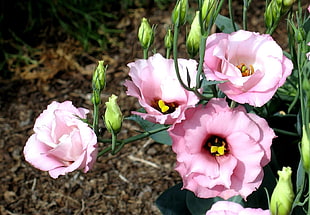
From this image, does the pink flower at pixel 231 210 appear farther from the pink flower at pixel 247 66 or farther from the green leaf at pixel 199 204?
the green leaf at pixel 199 204

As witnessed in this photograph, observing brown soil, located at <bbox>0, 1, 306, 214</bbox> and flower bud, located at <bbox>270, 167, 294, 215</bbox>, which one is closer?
flower bud, located at <bbox>270, 167, 294, 215</bbox>

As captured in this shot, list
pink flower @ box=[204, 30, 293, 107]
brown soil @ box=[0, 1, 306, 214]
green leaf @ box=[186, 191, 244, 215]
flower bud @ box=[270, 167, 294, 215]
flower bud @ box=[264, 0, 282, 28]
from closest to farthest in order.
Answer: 1. flower bud @ box=[270, 167, 294, 215]
2. pink flower @ box=[204, 30, 293, 107]
3. flower bud @ box=[264, 0, 282, 28]
4. green leaf @ box=[186, 191, 244, 215]
5. brown soil @ box=[0, 1, 306, 214]

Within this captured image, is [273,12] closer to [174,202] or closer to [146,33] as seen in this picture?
[146,33]

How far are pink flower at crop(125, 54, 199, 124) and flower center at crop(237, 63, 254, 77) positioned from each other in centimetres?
7

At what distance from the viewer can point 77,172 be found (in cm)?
185

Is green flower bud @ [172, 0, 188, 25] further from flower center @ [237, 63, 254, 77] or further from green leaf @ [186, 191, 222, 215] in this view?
green leaf @ [186, 191, 222, 215]

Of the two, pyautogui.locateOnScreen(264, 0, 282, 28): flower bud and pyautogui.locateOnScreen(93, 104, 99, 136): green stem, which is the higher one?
pyautogui.locateOnScreen(264, 0, 282, 28): flower bud

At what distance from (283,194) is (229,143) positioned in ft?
0.61

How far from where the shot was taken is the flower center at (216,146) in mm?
935

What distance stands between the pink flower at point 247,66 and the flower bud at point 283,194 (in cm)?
15

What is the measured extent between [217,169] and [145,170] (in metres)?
0.95

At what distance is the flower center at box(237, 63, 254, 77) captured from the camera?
95 cm

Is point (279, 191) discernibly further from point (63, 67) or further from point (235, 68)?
point (63, 67)

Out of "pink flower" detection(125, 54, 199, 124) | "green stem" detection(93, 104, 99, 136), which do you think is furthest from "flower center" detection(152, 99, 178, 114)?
"green stem" detection(93, 104, 99, 136)
